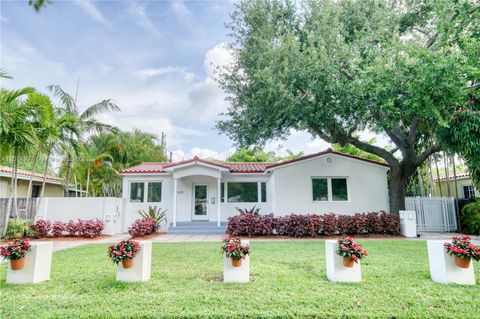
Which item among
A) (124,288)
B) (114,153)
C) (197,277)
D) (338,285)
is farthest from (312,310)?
(114,153)

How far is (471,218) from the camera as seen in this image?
13156mm

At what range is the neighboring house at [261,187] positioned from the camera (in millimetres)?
14805

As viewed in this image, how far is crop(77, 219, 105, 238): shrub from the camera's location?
12.9 m

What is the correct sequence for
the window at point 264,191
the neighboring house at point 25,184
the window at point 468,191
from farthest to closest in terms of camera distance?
the window at point 468,191 → the window at point 264,191 → the neighboring house at point 25,184

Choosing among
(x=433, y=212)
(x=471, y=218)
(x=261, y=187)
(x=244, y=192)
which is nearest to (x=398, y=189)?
(x=433, y=212)

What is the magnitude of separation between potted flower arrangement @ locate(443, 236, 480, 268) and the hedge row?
24.5 ft

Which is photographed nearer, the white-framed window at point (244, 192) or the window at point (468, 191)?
the white-framed window at point (244, 192)

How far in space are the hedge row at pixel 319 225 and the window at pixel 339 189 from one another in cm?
193

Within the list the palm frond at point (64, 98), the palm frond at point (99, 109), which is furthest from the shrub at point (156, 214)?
the palm frond at point (64, 98)

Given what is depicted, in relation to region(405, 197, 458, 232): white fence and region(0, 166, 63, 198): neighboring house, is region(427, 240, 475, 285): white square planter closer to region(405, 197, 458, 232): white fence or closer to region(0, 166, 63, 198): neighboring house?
region(405, 197, 458, 232): white fence

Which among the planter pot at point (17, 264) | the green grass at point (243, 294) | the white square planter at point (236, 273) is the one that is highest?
the planter pot at point (17, 264)

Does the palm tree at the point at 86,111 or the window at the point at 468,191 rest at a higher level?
the palm tree at the point at 86,111

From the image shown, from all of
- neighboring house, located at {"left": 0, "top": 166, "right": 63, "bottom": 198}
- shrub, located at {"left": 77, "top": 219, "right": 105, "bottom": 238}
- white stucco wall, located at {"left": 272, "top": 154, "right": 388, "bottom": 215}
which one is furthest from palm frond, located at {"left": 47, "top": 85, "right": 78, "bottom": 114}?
white stucco wall, located at {"left": 272, "top": 154, "right": 388, "bottom": 215}

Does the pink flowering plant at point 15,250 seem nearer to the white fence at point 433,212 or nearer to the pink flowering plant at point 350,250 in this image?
the pink flowering plant at point 350,250
